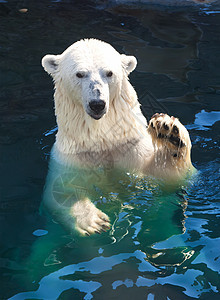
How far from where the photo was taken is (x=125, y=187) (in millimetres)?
4145

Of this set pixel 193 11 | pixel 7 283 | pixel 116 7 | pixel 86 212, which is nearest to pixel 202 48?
pixel 193 11

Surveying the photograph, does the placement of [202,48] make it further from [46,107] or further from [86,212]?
[86,212]

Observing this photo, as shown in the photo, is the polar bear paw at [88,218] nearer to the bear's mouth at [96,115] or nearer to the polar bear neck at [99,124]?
the polar bear neck at [99,124]

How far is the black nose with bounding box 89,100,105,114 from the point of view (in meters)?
3.51

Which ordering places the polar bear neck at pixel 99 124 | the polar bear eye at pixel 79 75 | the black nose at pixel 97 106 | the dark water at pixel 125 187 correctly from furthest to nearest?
1. the polar bear neck at pixel 99 124
2. the polar bear eye at pixel 79 75
3. the black nose at pixel 97 106
4. the dark water at pixel 125 187

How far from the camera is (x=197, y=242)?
362 cm

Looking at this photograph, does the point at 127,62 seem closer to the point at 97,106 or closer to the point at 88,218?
the point at 97,106

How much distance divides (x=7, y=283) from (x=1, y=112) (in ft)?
8.94

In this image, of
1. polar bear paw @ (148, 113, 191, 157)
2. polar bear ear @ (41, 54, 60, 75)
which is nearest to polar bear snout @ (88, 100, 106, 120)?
polar bear paw @ (148, 113, 191, 157)

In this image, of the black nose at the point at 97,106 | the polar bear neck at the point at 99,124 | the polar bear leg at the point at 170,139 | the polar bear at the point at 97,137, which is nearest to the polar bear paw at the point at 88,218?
the polar bear at the point at 97,137

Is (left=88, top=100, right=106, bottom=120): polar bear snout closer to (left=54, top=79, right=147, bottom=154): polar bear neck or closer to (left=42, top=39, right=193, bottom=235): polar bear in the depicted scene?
(left=42, top=39, right=193, bottom=235): polar bear

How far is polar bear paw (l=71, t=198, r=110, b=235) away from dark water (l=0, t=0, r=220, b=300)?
0.07 meters

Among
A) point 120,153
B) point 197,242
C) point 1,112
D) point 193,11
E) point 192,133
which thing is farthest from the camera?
point 193,11

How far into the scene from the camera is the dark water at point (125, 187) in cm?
334
